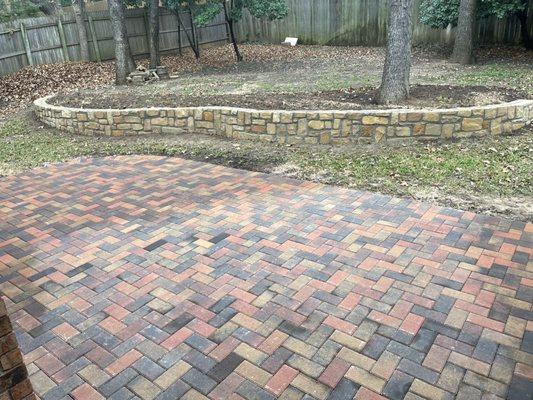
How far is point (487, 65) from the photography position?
35.0ft

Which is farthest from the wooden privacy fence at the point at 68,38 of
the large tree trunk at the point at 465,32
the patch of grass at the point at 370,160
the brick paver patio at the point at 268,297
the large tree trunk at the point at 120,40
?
the brick paver patio at the point at 268,297

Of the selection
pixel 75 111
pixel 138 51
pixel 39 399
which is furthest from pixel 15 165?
pixel 138 51

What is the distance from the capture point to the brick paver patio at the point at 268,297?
248 cm

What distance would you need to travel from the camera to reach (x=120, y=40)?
11.1 meters

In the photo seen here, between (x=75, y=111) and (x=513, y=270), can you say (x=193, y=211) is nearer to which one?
(x=513, y=270)

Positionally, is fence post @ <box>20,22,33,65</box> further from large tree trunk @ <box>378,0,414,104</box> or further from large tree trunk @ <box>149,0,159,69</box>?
large tree trunk @ <box>378,0,414,104</box>

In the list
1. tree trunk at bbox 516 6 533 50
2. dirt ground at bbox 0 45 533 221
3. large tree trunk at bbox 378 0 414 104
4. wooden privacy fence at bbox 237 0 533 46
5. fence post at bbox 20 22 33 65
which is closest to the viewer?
dirt ground at bbox 0 45 533 221

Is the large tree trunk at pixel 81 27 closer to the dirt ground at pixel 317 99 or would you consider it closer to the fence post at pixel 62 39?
the fence post at pixel 62 39

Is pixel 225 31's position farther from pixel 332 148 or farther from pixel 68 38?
pixel 332 148

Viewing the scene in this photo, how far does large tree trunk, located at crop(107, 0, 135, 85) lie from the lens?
10836mm

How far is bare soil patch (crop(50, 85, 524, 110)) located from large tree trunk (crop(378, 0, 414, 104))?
0.18 m

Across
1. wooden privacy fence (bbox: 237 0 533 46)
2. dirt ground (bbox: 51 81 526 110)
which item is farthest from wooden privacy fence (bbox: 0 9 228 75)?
dirt ground (bbox: 51 81 526 110)

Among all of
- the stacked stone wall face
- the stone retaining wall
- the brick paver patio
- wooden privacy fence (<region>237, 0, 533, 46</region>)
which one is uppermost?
wooden privacy fence (<region>237, 0, 533, 46</region>)

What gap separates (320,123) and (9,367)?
5.29 meters
